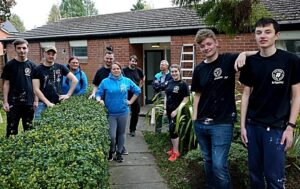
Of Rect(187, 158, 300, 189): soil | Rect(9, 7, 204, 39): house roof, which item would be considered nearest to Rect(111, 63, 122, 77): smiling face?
Rect(187, 158, 300, 189): soil

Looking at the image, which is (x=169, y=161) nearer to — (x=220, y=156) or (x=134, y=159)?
(x=134, y=159)

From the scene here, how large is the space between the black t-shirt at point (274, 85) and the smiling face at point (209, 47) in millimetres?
471

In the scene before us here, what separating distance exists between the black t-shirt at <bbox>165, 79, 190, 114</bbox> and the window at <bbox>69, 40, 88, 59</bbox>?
881cm

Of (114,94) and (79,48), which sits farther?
(79,48)

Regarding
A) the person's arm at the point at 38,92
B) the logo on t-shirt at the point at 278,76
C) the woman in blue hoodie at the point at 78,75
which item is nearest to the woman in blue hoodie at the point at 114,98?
the person's arm at the point at 38,92

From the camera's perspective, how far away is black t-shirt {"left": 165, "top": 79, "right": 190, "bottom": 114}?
18.9 feet

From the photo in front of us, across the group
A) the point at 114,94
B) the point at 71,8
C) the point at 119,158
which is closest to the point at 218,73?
the point at 114,94

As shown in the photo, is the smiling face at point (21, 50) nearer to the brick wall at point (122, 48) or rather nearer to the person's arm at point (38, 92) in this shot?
the person's arm at point (38, 92)

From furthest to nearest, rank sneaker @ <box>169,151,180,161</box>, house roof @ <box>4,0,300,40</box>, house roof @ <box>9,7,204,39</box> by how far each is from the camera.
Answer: house roof @ <box>9,7,204,39</box> < house roof @ <box>4,0,300,40</box> < sneaker @ <box>169,151,180,161</box>

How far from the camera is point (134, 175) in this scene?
203 inches

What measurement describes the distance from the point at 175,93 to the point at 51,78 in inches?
81.6

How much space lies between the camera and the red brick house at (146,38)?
9984 millimetres

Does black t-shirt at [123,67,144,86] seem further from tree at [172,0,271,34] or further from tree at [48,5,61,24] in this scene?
tree at [48,5,61,24]

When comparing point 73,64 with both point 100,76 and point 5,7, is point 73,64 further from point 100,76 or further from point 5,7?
point 5,7
